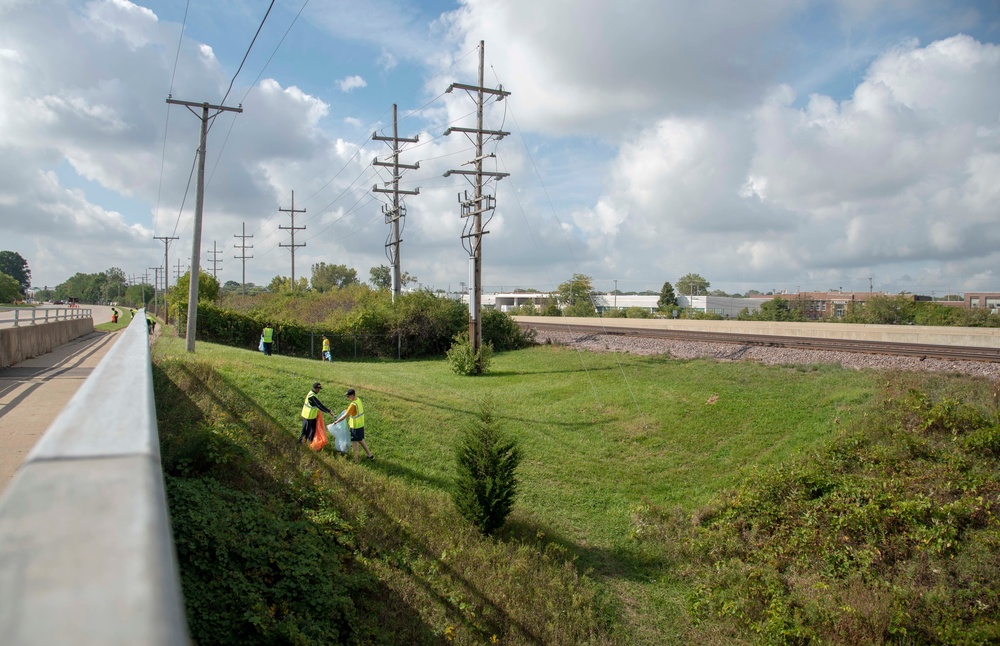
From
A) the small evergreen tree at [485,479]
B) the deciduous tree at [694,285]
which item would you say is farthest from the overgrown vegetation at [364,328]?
the deciduous tree at [694,285]

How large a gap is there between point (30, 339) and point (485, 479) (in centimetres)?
1617

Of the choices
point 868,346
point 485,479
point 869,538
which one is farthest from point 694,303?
point 485,479

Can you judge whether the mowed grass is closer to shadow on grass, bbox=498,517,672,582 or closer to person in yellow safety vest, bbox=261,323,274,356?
shadow on grass, bbox=498,517,672,582

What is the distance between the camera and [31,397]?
36.1 ft

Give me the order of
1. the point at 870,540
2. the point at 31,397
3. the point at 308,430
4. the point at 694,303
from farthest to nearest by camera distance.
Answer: the point at 694,303, the point at 308,430, the point at 31,397, the point at 870,540

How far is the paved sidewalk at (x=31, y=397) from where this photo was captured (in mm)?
7508

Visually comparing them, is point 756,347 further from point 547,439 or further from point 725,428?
point 547,439

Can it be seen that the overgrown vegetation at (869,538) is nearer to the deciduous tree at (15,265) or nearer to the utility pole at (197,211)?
the utility pole at (197,211)

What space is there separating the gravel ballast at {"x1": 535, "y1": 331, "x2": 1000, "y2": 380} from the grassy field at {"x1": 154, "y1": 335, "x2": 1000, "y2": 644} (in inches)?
48.4

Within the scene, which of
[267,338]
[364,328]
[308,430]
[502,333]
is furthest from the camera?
[364,328]

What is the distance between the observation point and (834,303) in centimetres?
7744

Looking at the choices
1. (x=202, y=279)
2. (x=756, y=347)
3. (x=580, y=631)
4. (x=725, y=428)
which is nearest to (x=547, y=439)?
(x=725, y=428)

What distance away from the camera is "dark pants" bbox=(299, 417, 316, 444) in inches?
530

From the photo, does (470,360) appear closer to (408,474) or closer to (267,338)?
(267,338)
